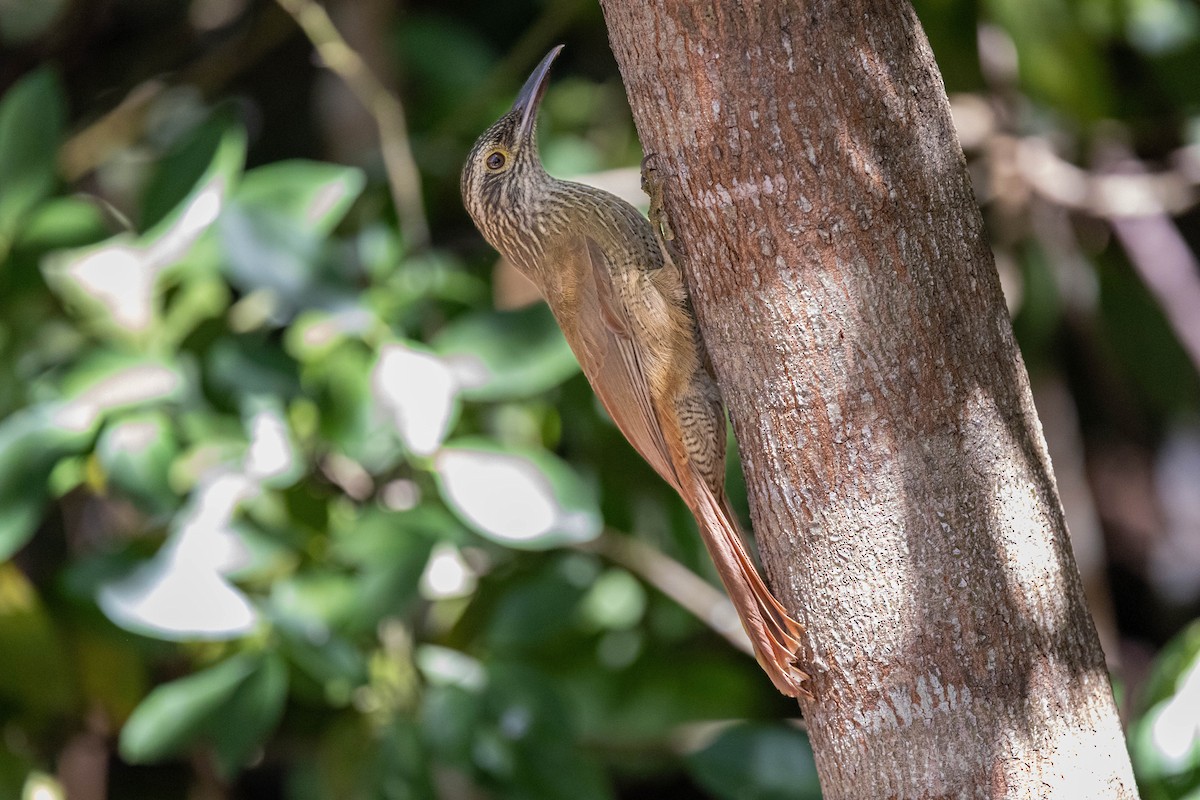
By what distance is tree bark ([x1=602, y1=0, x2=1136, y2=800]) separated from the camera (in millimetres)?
1356

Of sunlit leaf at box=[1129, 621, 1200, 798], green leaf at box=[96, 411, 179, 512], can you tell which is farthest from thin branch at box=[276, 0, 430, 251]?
sunlit leaf at box=[1129, 621, 1200, 798]

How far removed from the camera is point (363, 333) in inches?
102

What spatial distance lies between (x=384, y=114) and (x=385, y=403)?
0.93 meters

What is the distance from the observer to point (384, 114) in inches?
118

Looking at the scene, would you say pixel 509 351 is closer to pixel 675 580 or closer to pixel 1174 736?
pixel 675 580

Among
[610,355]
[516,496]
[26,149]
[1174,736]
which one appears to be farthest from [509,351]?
[1174,736]

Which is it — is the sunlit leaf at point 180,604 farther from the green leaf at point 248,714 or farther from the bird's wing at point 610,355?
the bird's wing at point 610,355

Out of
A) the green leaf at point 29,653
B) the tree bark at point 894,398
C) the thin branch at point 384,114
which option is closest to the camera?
the tree bark at point 894,398

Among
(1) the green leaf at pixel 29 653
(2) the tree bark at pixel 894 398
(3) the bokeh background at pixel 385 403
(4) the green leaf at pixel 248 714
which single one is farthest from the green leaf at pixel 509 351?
(1) the green leaf at pixel 29 653

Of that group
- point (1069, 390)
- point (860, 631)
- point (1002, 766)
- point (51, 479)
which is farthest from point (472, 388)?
point (1069, 390)

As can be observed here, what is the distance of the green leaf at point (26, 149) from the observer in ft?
8.70

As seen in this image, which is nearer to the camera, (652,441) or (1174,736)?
(1174,736)

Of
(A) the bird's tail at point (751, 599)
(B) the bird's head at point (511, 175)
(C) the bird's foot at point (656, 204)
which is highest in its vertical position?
(C) the bird's foot at point (656, 204)

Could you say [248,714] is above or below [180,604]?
below
